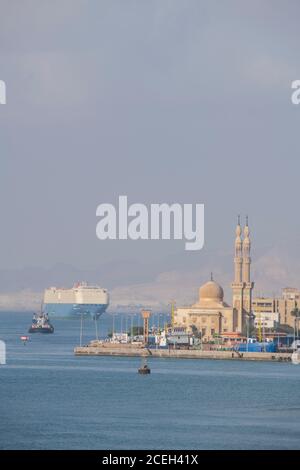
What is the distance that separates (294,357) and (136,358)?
1265 cm

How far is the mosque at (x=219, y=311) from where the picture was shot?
492 feet

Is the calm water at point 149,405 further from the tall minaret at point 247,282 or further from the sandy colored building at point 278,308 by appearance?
the sandy colored building at point 278,308

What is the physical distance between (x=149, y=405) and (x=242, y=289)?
7400cm

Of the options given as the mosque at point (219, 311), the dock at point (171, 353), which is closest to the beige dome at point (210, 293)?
the mosque at point (219, 311)

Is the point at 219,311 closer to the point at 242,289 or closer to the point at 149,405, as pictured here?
the point at 242,289

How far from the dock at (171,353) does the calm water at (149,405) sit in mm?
4342

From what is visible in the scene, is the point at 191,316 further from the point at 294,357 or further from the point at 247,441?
the point at 247,441

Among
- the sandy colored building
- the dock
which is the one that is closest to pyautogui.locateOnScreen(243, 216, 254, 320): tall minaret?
the sandy colored building

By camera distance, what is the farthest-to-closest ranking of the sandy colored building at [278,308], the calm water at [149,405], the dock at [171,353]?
the sandy colored building at [278,308], the dock at [171,353], the calm water at [149,405]

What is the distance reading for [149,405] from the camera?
82.5 meters

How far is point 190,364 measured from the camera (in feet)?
394

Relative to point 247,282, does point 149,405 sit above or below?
below

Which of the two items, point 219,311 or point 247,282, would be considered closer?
point 219,311

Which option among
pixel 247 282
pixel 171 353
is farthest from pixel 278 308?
pixel 171 353
